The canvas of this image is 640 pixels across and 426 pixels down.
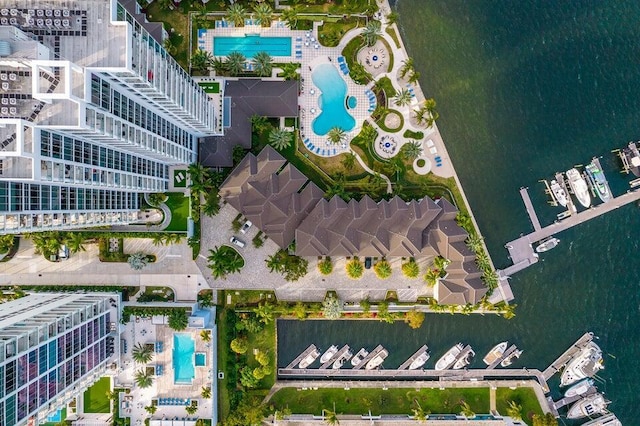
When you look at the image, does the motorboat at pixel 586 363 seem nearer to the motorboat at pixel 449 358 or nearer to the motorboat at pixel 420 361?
the motorboat at pixel 449 358

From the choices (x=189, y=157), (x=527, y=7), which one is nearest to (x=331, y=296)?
(x=189, y=157)

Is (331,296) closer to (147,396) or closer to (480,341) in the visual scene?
(480,341)

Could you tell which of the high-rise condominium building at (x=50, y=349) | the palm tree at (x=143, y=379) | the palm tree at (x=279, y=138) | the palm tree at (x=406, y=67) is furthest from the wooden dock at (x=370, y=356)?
the palm tree at (x=406, y=67)

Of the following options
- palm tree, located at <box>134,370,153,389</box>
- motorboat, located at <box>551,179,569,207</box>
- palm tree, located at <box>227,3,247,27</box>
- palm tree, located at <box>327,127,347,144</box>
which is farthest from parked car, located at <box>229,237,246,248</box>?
motorboat, located at <box>551,179,569,207</box>

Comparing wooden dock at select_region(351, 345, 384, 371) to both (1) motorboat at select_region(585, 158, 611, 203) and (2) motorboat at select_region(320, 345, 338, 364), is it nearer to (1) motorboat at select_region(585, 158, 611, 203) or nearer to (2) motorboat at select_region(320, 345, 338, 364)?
(2) motorboat at select_region(320, 345, 338, 364)

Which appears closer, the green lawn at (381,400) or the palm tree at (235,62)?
the palm tree at (235,62)

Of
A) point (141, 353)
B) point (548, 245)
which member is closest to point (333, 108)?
point (548, 245)
